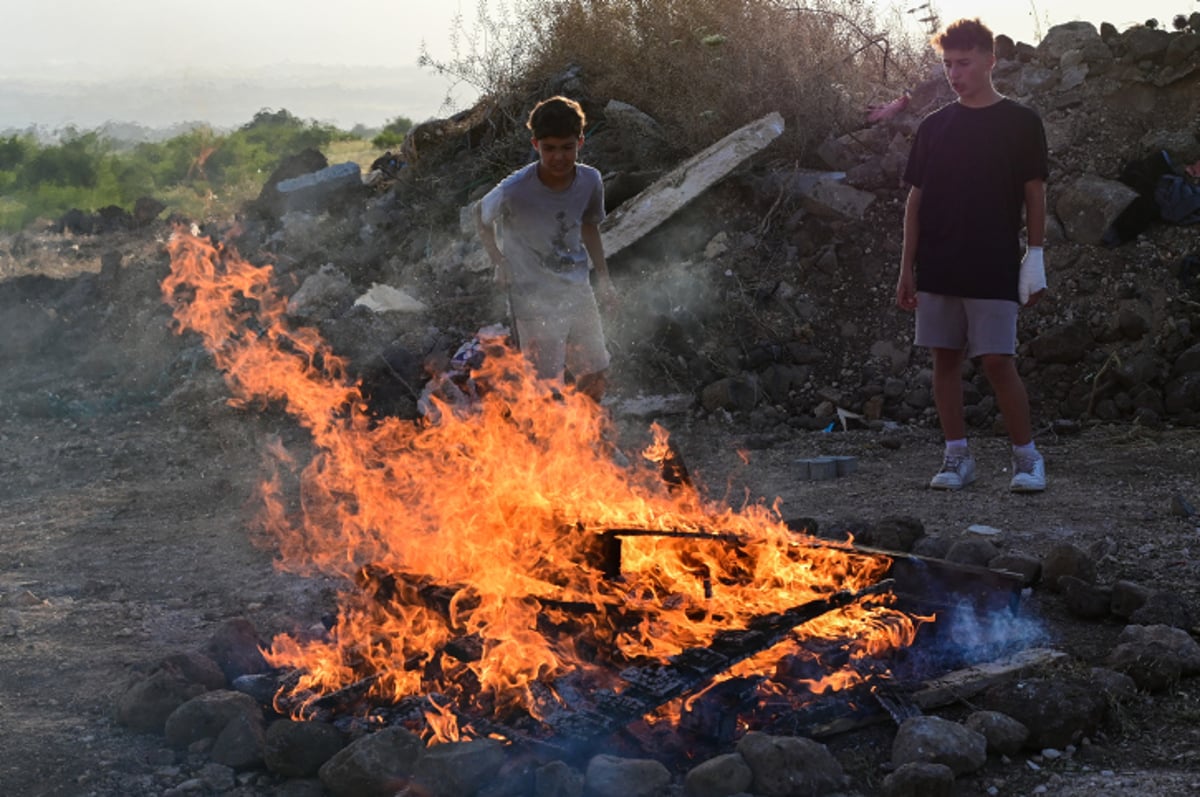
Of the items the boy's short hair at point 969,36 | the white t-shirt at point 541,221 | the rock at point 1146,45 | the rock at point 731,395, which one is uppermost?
the rock at point 1146,45

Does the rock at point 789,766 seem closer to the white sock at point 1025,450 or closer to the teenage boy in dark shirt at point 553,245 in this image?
the teenage boy in dark shirt at point 553,245

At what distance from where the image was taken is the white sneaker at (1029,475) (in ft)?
21.1

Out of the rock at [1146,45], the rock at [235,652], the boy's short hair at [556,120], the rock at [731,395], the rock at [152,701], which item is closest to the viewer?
the rock at [152,701]

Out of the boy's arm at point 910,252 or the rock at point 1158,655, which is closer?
the rock at point 1158,655

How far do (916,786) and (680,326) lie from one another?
6.52 meters

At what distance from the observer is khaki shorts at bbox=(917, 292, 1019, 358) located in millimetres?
6129

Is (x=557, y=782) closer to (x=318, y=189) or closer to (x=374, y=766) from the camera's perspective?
(x=374, y=766)

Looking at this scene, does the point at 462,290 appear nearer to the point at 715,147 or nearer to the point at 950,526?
the point at 715,147

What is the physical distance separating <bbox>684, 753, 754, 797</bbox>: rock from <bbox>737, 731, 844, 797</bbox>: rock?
5 centimetres

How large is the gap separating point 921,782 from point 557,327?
362 cm

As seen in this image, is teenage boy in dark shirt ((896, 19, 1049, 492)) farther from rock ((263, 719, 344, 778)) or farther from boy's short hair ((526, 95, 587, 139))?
rock ((263, 719, 344, 778))

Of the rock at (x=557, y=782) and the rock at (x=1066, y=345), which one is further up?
the rock at (x=1066, y=345)

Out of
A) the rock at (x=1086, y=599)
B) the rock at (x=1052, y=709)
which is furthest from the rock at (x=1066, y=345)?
the rock at (x=1052, y=709)

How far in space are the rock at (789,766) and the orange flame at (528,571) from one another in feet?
1.69
